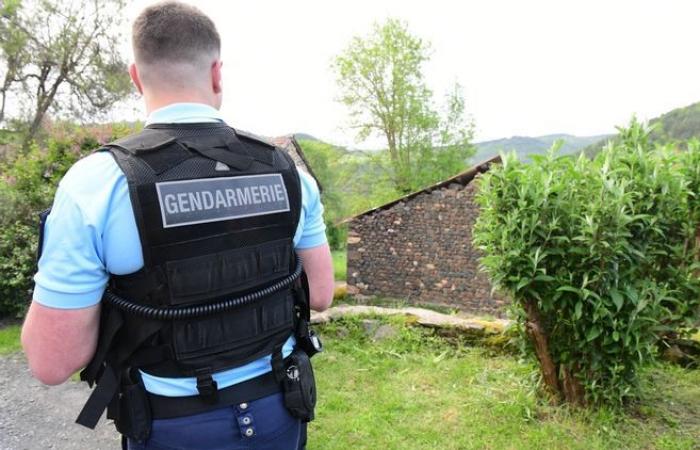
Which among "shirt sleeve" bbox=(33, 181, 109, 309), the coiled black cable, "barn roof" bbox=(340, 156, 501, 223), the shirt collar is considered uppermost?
the shirt collar

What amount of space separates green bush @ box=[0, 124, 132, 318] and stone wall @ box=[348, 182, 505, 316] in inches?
321

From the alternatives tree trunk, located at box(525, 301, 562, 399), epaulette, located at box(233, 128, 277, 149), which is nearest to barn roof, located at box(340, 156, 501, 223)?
tree trunk, located at box(525, 301, 562, 399)

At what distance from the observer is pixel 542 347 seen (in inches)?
138

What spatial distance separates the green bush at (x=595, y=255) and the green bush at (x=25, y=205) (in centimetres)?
752

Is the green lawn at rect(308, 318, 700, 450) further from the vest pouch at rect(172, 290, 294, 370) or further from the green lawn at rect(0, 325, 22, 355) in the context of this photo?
the green lawn at rect(0, 325, 22, 355)

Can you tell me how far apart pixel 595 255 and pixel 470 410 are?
1.65 meters

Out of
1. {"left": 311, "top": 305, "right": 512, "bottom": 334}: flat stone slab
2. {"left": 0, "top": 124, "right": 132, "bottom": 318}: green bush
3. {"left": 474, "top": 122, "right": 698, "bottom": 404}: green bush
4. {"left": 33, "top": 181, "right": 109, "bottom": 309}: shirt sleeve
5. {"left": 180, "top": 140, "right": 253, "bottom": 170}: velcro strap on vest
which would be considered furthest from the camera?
{"left": 0, "top": 124, "right": 132, "bottom": 318}: green bush

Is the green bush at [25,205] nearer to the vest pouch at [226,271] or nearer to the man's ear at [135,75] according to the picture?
the man's ear at [135,75]

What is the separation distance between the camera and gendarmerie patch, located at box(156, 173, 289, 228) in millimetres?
1317

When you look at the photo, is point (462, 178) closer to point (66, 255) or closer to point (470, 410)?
point (470, 410)

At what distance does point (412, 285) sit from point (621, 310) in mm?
10942

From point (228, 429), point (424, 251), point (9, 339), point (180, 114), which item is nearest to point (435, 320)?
point (228, 429)

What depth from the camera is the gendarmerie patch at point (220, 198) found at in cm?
132

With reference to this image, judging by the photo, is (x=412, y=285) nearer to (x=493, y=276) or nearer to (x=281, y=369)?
(x=493, y=276)
